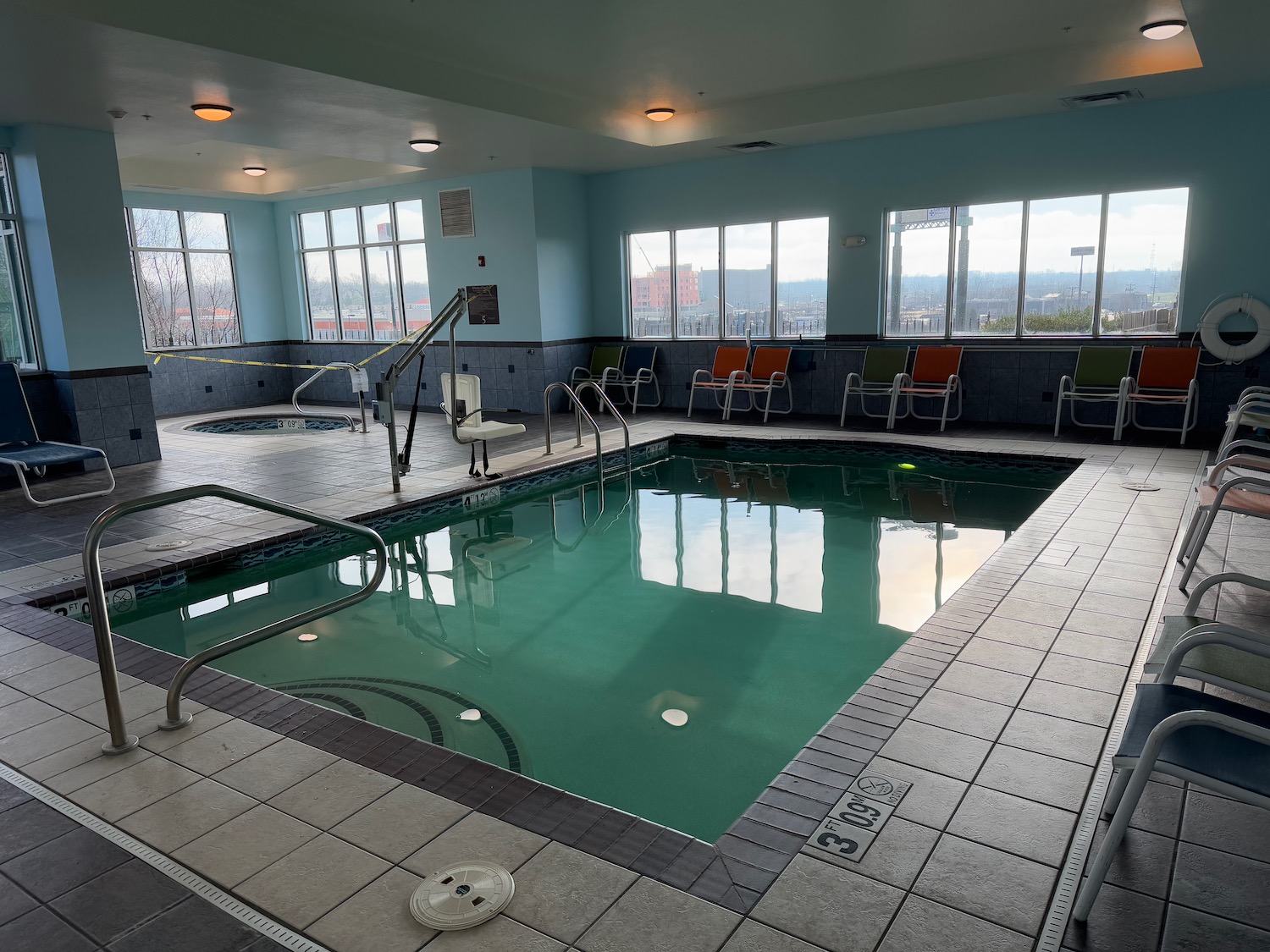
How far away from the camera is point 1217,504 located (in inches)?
132

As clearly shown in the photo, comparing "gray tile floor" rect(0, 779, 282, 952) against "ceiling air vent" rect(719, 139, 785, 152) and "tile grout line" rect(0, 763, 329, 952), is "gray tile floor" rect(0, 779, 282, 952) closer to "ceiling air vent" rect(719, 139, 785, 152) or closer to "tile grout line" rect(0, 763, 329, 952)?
"tile grout line" rect(0, 763, 329, 952)

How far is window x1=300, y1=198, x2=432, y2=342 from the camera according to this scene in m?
11.2

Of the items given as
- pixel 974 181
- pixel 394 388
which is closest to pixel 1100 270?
pixel 974 181

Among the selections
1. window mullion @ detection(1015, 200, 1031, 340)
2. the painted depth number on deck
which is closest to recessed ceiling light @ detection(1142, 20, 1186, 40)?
window mullion @ detection(1015, 200, 1031, 340)

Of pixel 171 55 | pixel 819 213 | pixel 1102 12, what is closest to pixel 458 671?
pixel 171 55

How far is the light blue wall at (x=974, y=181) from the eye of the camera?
22.8 feet

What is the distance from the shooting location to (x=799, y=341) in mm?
9281

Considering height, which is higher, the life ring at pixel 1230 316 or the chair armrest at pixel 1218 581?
the life ring at pixel 1230 316

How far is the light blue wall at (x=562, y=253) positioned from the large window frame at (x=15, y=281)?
4726 millimetres

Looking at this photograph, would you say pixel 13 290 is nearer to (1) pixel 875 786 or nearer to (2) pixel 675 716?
(2) pixel 675 716

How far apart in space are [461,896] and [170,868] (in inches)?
28.8

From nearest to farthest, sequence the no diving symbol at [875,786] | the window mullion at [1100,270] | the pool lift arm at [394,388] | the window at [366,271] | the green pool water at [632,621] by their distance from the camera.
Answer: the no diving symbol at [875,786] → the green pool water at [632,621] → the pool lift arm at [394,388] → the window mullion at [1100,270] → the window at [366,271]

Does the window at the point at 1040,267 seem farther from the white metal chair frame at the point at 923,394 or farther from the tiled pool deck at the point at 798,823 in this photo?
the tiled pool deck at the point at 798,823

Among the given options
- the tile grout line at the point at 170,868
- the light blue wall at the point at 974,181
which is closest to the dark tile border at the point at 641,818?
the tile grout line at the point at 170,868
